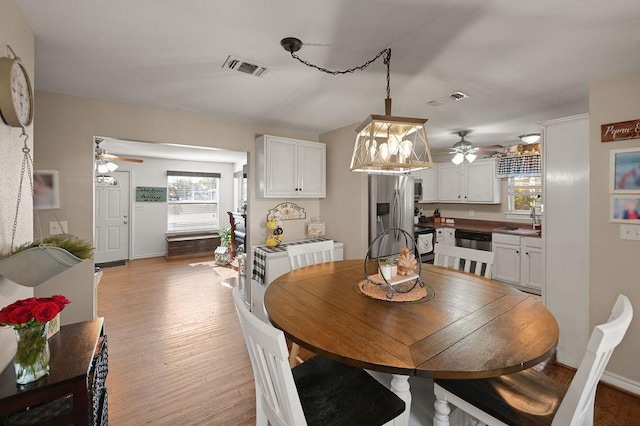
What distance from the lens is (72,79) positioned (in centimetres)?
225

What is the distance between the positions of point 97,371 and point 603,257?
350cm

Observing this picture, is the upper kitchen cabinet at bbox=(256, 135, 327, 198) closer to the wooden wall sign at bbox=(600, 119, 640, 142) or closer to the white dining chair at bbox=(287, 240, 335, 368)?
the white dining chair at bbox=(287, 240, 335, 368)

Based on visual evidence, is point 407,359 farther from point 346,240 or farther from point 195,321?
point 195,321

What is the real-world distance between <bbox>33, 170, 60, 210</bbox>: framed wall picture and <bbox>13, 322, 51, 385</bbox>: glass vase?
1888 mm

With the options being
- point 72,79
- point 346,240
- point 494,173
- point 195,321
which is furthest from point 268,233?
point 494,173

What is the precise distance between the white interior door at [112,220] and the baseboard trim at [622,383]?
7853 mm

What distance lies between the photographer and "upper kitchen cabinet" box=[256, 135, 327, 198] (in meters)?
3.43

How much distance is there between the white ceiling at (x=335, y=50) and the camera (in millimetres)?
1423

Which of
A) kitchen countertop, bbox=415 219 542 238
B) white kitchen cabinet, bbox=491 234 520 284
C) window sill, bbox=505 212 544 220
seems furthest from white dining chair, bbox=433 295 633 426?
window sill, bbox=505 212 544 220

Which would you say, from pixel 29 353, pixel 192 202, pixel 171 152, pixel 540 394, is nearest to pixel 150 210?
pixel 192 202

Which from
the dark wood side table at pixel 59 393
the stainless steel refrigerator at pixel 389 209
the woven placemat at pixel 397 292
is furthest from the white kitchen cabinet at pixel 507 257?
the dark wood side table at pixel 59 393

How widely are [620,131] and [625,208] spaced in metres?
0.58

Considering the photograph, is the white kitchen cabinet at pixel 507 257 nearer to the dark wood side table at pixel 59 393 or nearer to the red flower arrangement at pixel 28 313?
the dark wood side table at pixel 59 393

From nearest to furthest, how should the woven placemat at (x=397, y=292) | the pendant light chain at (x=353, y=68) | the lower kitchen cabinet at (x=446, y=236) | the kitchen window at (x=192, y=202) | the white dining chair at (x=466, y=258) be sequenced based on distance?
1. the woven placemat at (x=397, y=292)
2. the pendant light chain at (x=353, y=68)
3. the white dining chair at (x=466, y=258)
4. the lower kitchen cabinet at (x=446, y=236)
5. the kitchen window at (x=192, y=202)
